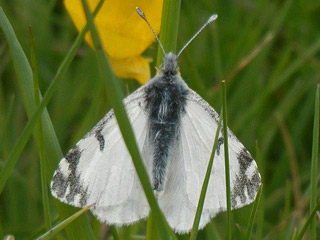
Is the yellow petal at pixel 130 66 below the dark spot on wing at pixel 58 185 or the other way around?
the other way around

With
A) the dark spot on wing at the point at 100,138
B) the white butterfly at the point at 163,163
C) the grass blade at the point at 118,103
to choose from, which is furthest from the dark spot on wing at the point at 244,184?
the grass blade at the point at 118,103

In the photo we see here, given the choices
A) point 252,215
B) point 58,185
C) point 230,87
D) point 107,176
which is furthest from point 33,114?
point 230,87

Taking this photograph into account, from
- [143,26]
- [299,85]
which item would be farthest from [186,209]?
[299,85]

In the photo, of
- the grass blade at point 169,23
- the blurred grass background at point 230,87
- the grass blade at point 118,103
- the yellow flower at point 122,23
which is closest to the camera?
the grass blade at point 118,103

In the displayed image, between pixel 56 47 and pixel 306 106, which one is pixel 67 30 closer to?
pixel 56 47

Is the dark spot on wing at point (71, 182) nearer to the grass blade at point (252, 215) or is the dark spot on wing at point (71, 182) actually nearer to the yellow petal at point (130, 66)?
the yellow petal at point (130, 66)

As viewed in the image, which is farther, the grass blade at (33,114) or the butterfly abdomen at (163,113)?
the butterfly abdomen at (163,113)
